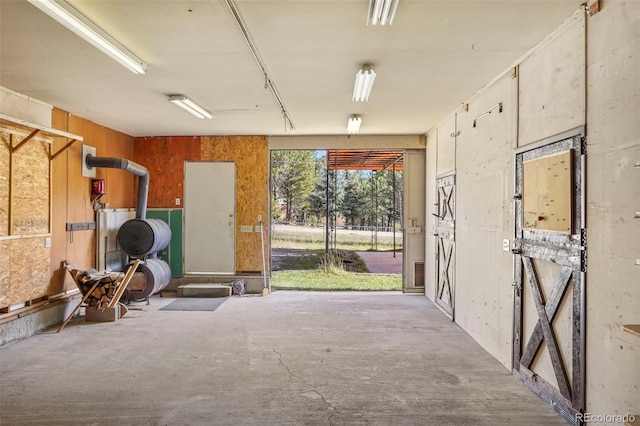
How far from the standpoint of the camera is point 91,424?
9.12 feet

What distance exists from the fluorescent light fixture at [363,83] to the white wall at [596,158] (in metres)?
1.42

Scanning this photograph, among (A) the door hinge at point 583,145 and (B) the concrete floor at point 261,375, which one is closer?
(A) the door hinge at point 583,145

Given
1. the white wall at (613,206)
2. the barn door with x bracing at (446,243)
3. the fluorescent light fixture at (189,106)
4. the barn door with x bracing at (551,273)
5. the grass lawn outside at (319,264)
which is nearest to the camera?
the white wall at (613,206)

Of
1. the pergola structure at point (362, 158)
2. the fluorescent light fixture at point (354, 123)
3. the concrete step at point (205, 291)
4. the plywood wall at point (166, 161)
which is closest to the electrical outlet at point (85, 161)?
the plywood wall at point (166, 161)

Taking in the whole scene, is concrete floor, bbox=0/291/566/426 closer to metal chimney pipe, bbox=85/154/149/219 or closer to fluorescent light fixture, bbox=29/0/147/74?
metal chimney pipe, bbox=85/154/149/219

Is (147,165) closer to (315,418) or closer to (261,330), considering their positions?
(261,330)

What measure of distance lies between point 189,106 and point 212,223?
3.10 metres

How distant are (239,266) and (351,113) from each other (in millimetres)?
3923

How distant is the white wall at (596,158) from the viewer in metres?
2.29

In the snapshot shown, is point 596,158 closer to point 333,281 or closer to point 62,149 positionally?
point 62,149

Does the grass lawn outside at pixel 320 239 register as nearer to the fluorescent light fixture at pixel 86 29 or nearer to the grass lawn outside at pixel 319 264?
the grass lawn outside at pixel 319 264

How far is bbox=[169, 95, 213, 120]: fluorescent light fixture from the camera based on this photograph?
490 cm

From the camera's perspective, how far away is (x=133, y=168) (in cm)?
667

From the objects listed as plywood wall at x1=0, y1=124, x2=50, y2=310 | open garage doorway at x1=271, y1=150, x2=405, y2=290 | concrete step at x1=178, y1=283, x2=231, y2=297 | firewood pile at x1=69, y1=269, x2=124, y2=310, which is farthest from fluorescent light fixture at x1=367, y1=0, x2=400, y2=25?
open garage doorway at x1=271, y1=150, x2=405, y2=290
